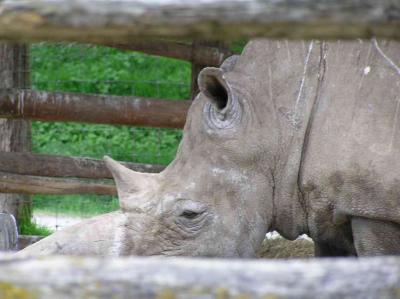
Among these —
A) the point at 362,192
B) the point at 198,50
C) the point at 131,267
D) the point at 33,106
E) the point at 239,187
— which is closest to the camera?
the point at 131,267

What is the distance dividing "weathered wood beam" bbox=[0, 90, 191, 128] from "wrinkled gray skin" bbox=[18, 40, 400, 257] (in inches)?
79.2

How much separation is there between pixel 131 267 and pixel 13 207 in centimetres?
580

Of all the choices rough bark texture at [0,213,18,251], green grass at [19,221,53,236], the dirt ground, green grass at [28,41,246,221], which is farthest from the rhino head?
green grass at [28,41,246,221]

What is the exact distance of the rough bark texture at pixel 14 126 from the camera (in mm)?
7191

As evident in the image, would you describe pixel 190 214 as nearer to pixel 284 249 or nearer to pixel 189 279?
pixel 284 249

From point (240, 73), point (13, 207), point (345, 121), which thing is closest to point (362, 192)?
point (345, 121)

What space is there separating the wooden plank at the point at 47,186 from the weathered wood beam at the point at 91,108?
0.44m

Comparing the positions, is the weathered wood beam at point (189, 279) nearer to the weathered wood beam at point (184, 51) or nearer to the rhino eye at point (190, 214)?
the rhino eye at point (190, 214)

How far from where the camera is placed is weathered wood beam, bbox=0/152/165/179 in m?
6.98

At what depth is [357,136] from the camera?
4.35 m

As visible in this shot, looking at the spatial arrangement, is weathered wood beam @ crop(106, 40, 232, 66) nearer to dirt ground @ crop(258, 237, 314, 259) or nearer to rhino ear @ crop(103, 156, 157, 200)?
dirt ground @ crop(258, 237, 314, 259)

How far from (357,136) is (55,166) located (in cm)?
316

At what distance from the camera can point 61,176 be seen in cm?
710

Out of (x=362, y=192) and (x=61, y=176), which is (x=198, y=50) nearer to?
(x=61, y=176)
